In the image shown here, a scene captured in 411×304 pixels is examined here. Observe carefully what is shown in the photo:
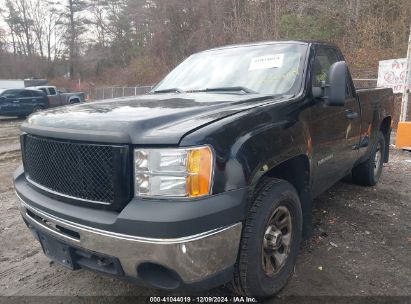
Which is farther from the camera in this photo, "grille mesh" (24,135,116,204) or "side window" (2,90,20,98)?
"side window" (2,90,20,98)

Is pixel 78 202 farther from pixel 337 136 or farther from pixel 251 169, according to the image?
pixel 337 136

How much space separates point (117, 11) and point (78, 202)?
150 ft

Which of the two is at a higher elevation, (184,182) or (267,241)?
(184,182)

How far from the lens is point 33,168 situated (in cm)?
272

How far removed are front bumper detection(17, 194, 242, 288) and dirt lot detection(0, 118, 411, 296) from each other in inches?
31.0

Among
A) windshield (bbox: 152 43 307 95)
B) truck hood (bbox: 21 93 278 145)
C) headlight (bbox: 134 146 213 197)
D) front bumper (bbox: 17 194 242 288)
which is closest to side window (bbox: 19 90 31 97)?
windshield (bbox: 152 43 307 95)

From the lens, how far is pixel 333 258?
3.33 metres

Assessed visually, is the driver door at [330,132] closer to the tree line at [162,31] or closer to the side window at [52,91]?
the tree line at [162,31]

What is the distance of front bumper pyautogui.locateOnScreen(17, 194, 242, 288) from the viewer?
78.6 inches

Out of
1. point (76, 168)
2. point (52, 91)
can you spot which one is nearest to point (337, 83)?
point (76, 168)

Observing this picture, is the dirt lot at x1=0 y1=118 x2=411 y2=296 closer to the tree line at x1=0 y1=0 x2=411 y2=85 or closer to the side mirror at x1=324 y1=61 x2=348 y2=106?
the side mirror at x1=324 y1=61 x2=348 y2=106

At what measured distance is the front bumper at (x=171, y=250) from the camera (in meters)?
2.00

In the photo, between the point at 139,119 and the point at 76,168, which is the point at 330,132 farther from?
the point at 76,168

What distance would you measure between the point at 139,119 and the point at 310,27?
17762 millimetres
